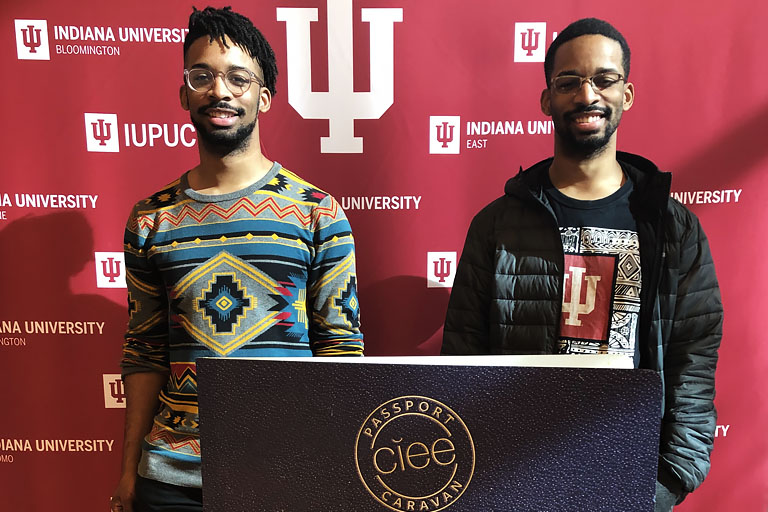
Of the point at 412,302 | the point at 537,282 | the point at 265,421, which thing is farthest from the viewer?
the point at 412,302

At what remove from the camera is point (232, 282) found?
1.13 meters

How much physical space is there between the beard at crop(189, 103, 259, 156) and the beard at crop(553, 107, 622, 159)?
646 mm

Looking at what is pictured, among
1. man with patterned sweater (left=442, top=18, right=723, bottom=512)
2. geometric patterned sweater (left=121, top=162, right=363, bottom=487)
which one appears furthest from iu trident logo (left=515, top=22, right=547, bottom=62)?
geometric patterned sweater (left=121, top=162, right=363, bottom=487)

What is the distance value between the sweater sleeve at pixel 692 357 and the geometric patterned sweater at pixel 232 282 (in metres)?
0.67

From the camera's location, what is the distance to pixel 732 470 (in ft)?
5.98

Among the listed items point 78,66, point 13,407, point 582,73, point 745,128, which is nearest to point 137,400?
point 13,407

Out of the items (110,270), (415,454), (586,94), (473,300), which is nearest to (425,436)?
(415,454)

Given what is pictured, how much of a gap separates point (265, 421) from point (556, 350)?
83 centimetres

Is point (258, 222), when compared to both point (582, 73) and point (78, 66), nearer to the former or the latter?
point (582, 73)

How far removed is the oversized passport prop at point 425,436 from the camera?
52 centimetres

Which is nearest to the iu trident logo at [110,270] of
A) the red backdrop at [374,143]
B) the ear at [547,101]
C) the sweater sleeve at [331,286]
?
the red backdrop at [374,143]

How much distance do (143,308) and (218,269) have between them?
0.21 m

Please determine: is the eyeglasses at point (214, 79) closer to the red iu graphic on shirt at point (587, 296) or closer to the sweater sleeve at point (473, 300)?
the sweater sleeve at point (473, 300)

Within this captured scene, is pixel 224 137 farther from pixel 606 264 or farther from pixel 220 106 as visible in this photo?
pixel 606 264
